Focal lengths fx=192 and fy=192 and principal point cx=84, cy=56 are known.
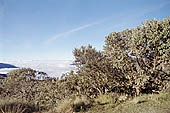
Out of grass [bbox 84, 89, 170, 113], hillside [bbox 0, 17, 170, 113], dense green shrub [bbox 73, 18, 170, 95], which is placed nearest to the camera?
grass [bbox 84, 89, 170, 113]

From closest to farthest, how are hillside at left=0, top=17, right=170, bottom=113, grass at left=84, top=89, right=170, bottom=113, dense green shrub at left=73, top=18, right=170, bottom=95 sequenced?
grass at left=84, top=89, right=170, bottom=113, hillside at left=0, top=17, right=170, bottom=113, dense green shrub at left=73, top=18, right=170, bottom=95

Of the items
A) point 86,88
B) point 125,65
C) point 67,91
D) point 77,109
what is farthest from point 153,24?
point 67,91

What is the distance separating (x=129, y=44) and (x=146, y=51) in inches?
37.2

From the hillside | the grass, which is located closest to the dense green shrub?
the hillside

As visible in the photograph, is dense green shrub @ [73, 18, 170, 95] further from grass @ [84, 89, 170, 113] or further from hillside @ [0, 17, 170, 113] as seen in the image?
grass @ [84, 89, 170, 113]

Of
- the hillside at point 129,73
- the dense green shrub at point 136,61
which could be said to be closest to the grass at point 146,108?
the hillside at point 129,73

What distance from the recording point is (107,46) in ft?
37.7

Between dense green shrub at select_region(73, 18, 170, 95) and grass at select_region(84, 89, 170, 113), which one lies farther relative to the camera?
dense green shrub at select_region(73, 18, 170, 95)

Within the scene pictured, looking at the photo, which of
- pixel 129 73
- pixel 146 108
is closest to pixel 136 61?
pixel 129 73

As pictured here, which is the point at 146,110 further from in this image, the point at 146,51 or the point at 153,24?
the point at 153,24

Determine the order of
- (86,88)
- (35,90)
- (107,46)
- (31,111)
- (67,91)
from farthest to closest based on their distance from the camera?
(35,90) → (67,91) → (86,88) → (107,46) → (31,111)

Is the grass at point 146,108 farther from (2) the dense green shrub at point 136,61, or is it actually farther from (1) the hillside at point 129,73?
(2) the dense green shrub at point 136,61

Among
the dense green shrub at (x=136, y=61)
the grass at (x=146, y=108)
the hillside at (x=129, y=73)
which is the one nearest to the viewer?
the grass at (x=146, y=108)

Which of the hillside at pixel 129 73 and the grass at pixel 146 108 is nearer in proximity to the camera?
the grass at pixel 146 108
